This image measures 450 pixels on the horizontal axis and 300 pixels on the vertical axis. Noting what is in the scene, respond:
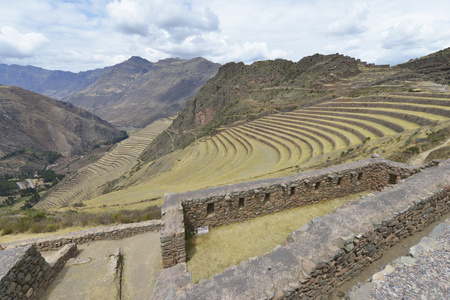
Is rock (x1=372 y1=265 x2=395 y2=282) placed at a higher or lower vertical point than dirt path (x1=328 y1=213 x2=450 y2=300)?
higher

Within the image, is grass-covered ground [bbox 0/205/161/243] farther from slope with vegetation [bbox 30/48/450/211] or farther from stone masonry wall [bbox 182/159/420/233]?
stone masonry wall [bbox 182/159/420/233]

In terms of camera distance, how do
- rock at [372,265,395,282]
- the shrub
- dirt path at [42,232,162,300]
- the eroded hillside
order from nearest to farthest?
rock at [372,265,395,282], dirt path at [42,232,162,300], the shrub, the eroded hillside

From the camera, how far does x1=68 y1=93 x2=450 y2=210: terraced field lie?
16.6 meters

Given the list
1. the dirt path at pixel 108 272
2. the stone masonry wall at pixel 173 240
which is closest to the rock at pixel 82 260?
the dirt path at pixel 108 272

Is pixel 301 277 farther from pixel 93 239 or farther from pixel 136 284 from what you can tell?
pixel 93 239

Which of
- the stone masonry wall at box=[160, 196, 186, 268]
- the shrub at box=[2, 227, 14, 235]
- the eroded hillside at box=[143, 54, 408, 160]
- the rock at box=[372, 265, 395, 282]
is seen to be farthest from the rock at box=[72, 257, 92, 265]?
the eroded hillside at box=[143, 54, 408, 160]

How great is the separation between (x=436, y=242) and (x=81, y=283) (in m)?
11.1

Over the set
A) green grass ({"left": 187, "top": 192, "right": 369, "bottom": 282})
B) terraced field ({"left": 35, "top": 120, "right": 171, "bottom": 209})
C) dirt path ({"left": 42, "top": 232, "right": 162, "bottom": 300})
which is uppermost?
green grass ({"left": 187, "top": 192, "right": 369, "bottom": 282})

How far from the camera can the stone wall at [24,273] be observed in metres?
5.65

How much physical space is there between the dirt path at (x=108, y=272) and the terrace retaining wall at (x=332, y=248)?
2.00 m

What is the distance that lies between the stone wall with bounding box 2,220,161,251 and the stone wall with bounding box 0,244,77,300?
1.80 metres

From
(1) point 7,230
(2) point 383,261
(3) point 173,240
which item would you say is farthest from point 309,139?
(1) point 7,230

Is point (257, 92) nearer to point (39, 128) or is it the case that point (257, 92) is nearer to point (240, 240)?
point (240, 240)

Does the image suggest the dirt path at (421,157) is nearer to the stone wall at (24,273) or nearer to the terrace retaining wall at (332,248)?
the terrace retaining wall at (332,248)
